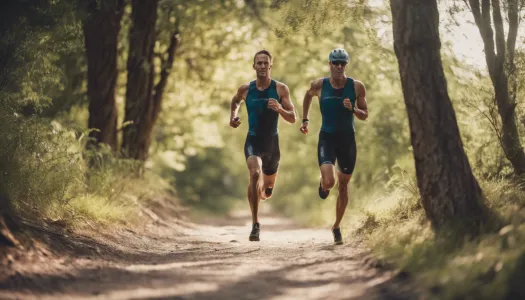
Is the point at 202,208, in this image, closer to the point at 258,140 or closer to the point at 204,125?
the point at 204,125

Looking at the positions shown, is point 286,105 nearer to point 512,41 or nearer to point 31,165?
point 512,41

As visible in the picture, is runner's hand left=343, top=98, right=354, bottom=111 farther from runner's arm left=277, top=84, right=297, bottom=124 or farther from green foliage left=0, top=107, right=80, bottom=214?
green foliage left=0, top=107, right=80, bottom=214

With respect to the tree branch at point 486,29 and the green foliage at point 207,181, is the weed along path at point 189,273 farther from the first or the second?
the green foliage at point 207,181

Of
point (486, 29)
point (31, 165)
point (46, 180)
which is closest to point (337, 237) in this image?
point (486, 29)

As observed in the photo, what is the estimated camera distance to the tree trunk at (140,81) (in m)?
13.7

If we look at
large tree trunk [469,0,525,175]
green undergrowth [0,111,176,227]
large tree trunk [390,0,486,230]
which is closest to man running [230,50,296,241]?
green undergrowth [0,111,176,227]

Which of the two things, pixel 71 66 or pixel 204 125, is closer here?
pixel 71 66

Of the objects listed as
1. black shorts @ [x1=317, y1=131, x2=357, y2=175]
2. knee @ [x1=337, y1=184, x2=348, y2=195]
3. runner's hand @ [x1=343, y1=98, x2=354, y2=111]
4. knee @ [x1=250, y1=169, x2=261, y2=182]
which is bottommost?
knee @ [x1=337, y1=184, x2=348, y2=195]

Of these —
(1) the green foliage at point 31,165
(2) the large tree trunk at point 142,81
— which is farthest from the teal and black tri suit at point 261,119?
(2) the large tree trunk at point 142,81

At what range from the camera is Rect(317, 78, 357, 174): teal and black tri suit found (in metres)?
8.88

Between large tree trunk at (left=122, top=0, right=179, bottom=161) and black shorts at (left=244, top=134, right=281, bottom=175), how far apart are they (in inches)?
165

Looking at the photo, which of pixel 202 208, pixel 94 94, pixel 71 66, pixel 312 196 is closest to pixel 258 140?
pixel 94 94

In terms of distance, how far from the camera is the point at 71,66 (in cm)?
1459

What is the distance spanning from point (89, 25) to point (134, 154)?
3.75 m
